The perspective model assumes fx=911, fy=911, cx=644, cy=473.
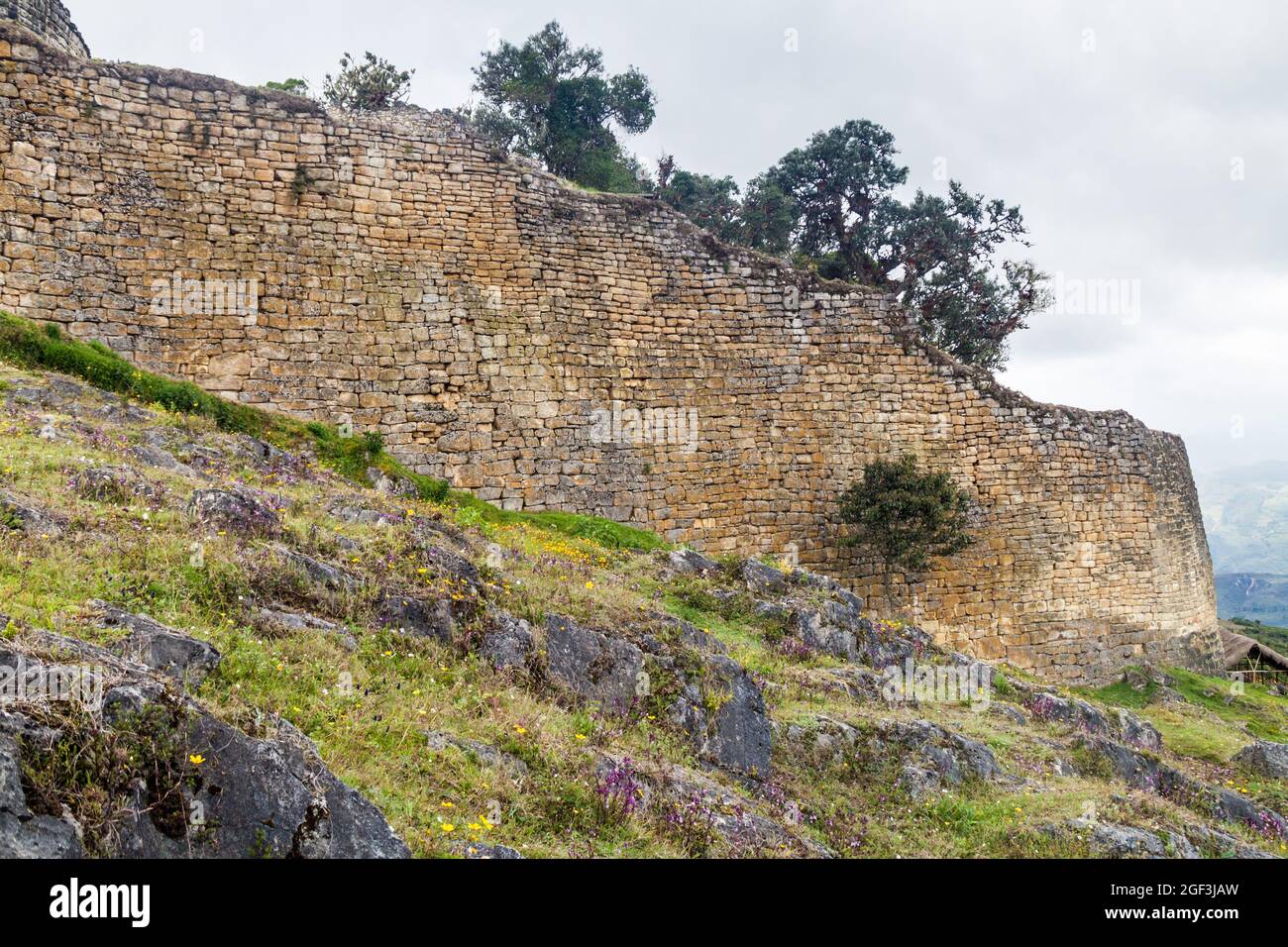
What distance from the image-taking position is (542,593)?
31.2 ft

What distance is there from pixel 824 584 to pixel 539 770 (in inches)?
336

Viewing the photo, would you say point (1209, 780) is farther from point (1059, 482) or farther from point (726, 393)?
point (726, 393)

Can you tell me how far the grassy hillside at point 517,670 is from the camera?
5750 mm

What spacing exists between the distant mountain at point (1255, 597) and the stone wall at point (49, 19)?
153553 mm

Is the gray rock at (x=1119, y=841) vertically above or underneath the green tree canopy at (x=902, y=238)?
underneath

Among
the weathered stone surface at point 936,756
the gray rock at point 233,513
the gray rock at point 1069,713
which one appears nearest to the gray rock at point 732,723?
the weathered stone surface at point 936,756

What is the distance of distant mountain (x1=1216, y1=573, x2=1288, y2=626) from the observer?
5477 inches

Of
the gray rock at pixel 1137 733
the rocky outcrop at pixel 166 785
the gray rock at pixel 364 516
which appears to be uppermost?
the gray rock at pixel 364 516

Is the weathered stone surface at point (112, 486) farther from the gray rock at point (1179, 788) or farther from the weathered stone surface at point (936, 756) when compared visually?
the gray rock at point (1179, 788)

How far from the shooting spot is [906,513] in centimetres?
1758

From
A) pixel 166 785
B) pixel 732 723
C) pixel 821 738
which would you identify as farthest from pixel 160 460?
pixel 821 738

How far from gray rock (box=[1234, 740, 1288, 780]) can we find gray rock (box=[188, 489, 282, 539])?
44.2ft

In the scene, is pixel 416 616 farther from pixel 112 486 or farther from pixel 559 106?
pixel 559 106
